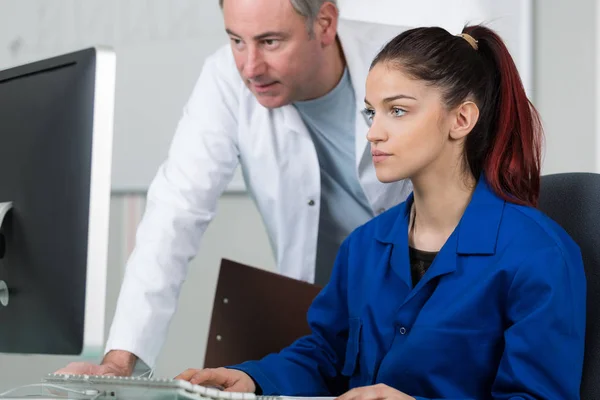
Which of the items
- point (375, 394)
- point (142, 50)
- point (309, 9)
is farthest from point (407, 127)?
point (142, 50)

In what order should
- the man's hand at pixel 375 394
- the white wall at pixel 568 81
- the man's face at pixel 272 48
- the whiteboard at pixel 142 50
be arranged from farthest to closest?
1. the whiteboard at pixel 142 50
2. the white wall at pixel 568 81
3. the man's face at pixel 272 48
4. the man's hand at pixel 375 394

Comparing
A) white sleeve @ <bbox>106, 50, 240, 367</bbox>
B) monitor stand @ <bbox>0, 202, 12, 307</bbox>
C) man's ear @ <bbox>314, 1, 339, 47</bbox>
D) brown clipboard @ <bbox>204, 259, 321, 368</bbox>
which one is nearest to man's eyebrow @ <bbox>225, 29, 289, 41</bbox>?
man's ear @ <bbox>314, 1, 339, 47</bbox>

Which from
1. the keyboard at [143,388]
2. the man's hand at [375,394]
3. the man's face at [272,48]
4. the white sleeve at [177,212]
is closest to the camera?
the keyboard at [143,388]

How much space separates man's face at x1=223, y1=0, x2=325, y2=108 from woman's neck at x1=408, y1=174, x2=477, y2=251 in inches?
23.2

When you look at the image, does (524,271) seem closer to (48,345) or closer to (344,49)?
(48,345)

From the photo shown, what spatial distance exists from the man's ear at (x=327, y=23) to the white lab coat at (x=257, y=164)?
0.05 m

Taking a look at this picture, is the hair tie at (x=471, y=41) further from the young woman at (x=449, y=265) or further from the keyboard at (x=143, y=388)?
the keyboard at (x=143, y=388)

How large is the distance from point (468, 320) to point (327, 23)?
0.91 metres

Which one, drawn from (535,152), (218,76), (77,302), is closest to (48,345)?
(77,302)

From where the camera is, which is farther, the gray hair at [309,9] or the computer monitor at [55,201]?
the gray hair at [309,9]

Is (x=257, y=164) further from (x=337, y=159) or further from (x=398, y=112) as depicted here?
(x=398, y=112)

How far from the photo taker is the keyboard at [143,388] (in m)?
0.80

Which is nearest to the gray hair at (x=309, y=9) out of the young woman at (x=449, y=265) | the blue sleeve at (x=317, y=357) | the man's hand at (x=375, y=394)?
the young woman at (x=449, y=265)

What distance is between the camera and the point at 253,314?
65.8 inches
